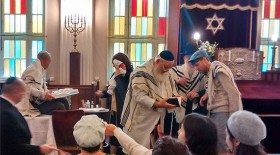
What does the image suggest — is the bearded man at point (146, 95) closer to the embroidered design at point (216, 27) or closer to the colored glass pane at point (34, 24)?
the embroidered design at point (216, 27)

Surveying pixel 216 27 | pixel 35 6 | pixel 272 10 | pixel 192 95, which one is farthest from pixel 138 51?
pixel 192 95

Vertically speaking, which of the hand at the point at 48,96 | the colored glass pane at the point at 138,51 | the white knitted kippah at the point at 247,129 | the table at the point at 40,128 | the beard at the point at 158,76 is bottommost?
the table at the point at 40,128

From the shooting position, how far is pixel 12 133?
2428mm

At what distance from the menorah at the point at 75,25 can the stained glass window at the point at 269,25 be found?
329 centimetres

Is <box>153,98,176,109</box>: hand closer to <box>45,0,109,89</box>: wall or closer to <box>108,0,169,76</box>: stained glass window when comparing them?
<box>45,0,109,89</box>: wall

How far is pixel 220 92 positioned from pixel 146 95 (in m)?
0.84

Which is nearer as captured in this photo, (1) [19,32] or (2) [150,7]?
(1) [19,32]

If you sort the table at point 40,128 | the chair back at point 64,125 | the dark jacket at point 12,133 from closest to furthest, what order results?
the dark jacket at point 12,133 → the chair back at point 64,125 → the table at point 40,128

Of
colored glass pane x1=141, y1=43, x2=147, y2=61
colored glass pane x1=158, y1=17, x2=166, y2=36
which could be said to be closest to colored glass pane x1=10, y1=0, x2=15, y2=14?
colored glass pane x1=141, y1=43, x2=147, y2=61

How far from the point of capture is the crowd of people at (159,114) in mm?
2018

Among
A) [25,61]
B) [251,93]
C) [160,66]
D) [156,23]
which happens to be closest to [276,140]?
[251,93]

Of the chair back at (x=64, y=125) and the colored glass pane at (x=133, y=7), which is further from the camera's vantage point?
the colored glass pane at (x=133, y=7)

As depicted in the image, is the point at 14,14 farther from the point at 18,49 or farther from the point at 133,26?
the point at 133,26

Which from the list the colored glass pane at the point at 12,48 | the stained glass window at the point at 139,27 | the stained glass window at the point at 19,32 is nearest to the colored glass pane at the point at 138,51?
the stained glass window at the point at 139,27
